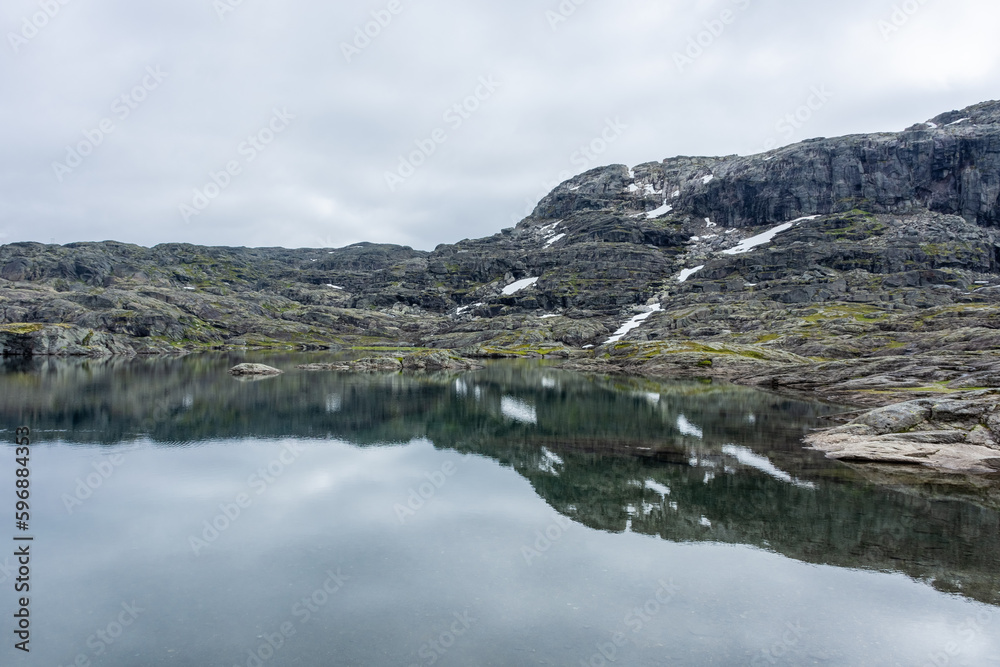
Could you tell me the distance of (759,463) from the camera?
4303 cm

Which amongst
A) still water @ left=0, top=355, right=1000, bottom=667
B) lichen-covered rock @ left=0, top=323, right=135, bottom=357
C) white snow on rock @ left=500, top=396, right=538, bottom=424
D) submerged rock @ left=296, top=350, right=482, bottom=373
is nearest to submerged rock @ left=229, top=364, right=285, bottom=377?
submerged rock @ left=296, top=350, right=482, bottom=373

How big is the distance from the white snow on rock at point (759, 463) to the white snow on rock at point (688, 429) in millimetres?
5417

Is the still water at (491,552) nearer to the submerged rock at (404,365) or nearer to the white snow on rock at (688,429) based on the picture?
the white snow on rock at (688,429)

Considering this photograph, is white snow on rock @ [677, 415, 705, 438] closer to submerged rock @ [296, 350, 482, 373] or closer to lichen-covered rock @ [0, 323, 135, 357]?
submerged rock @ [296, 350, 482, 373]

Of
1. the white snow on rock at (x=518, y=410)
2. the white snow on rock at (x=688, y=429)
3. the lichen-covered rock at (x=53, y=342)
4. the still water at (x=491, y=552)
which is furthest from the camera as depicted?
the lichen-covered rock at (x=53, y=342)

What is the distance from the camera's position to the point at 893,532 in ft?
93.8

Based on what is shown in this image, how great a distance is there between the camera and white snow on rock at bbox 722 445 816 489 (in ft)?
123

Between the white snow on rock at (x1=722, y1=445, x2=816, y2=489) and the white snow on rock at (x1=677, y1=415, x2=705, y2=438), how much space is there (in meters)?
5.42

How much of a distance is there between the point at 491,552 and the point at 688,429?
37.1 meters

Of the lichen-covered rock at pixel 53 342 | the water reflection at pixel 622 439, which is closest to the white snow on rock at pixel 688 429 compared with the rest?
the water reflection at pixel 622 439

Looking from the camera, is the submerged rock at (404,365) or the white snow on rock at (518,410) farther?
the submerged rock at (404,365)

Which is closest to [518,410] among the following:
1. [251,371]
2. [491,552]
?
[491,552]

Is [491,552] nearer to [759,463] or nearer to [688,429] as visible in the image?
[759,463]

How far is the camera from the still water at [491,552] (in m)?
18.3
